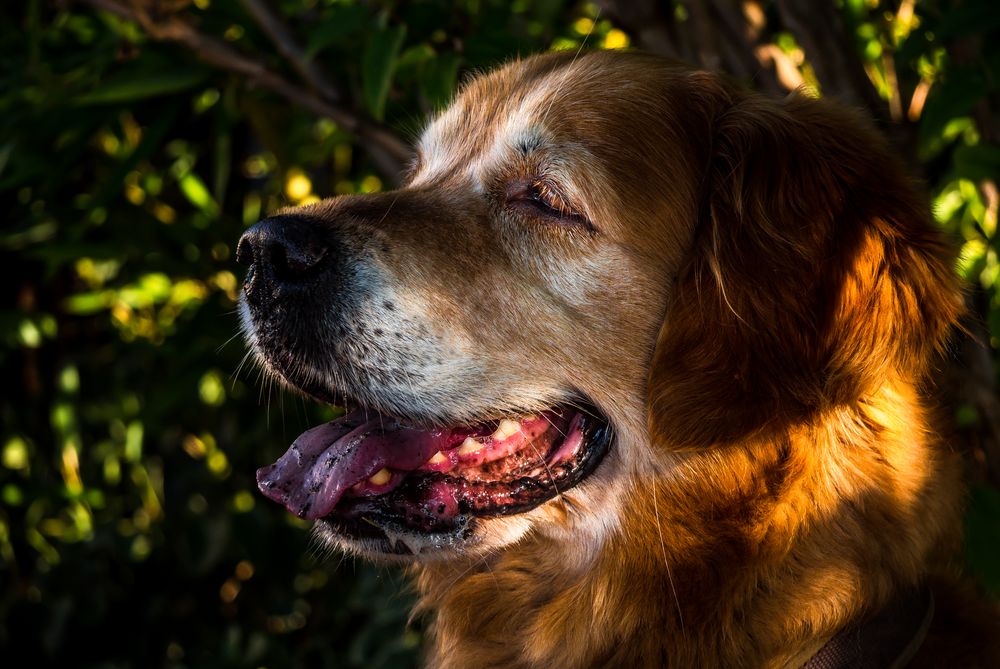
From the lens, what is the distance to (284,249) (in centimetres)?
224

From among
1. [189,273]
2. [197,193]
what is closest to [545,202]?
[189,273]

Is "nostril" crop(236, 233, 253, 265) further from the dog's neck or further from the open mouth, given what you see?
the dog's neck

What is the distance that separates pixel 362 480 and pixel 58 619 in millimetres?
2974

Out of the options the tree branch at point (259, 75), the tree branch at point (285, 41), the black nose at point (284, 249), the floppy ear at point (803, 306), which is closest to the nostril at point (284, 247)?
the black nose at point (284, 249)

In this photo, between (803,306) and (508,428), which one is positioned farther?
(508,428)

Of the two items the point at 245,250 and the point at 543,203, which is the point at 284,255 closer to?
the point at 245,250

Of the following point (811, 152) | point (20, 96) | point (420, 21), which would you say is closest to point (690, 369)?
point (811, 152)

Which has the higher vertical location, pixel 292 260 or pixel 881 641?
pixel 292 260

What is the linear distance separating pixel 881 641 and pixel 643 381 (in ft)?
2.19

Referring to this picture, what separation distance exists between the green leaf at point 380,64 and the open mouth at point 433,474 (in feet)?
2.83

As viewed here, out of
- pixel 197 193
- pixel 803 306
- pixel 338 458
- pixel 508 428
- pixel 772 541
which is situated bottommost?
pixel 197 193

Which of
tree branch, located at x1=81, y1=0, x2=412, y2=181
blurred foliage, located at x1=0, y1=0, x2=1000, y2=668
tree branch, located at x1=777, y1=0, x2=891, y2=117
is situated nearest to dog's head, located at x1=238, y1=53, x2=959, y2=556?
blurred foliage, located at x1=0, y1=0, x2=1000, y2=668

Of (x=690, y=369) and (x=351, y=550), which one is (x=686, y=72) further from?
(x=351, y=550)

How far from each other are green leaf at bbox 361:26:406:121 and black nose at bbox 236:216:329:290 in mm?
606
